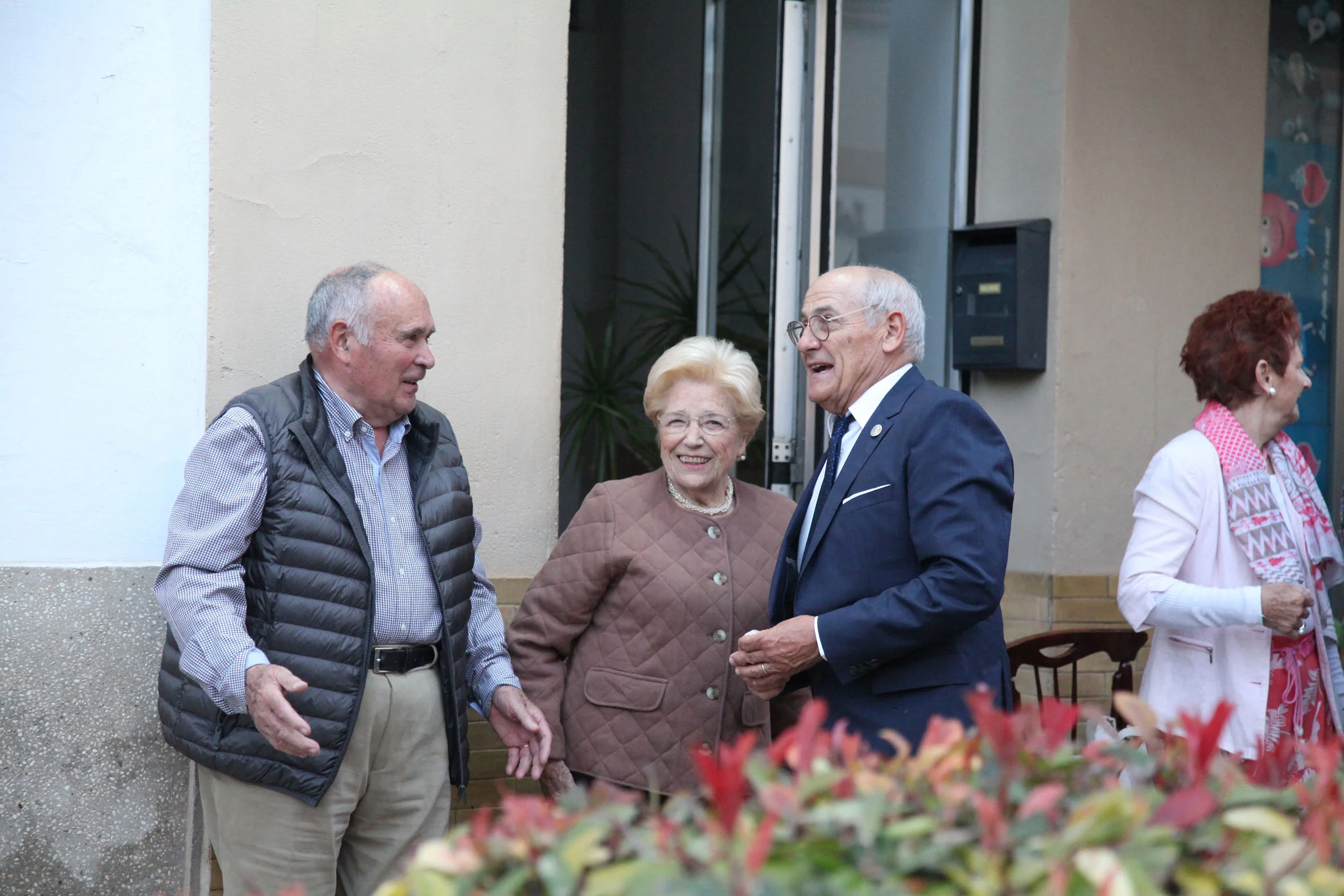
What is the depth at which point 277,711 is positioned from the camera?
107 inches

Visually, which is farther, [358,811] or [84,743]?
[84,743]

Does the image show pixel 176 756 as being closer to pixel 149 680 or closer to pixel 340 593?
pixel 149 680

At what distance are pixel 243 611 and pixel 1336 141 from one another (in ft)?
17.6

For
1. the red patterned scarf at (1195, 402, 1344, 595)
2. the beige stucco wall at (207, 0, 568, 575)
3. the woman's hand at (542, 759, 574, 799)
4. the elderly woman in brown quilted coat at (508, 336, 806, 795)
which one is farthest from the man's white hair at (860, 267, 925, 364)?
the woman's hand at (542, 759, 574, 799)

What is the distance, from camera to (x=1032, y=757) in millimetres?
1486

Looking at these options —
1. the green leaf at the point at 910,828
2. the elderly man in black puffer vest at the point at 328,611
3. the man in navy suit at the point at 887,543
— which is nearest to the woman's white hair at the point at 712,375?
the man in navy suit at the point at 887,543

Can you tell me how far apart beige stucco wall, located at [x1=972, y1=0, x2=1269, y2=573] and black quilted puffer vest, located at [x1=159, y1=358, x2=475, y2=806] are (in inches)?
119

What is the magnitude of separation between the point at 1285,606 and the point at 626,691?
165 centimetres

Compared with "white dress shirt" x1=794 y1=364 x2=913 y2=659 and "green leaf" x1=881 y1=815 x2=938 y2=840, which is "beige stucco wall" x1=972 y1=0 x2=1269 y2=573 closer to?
"white dress shirt" x1=794 y1=364 x2=913 y2=659

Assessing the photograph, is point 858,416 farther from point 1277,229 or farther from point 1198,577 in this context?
point 1277,229

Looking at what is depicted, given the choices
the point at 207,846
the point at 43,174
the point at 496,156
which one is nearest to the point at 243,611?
the point at 207,846

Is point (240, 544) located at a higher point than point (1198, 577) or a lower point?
higher

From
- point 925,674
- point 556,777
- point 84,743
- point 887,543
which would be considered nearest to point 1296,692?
point 925,674

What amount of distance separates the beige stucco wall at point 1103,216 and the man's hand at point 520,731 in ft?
8.24
